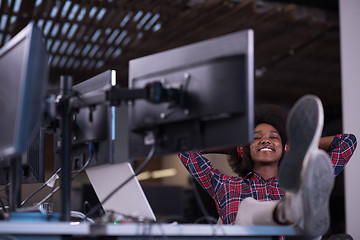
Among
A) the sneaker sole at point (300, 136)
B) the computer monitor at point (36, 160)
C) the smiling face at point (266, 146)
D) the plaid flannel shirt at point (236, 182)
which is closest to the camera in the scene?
the sneaker sole at point (300, 136)

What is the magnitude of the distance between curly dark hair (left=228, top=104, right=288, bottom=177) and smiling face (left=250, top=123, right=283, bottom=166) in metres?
0.10

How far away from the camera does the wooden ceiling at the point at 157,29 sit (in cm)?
503

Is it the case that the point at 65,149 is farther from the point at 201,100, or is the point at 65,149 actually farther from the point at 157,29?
the point at 157,29

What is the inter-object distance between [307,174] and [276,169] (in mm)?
1164

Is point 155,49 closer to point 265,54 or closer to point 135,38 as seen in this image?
point 135,38

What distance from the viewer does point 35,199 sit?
8.96 feet

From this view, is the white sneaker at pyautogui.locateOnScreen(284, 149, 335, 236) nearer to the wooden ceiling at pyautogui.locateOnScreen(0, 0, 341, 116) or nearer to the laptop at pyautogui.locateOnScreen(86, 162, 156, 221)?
the laptop at pyautogui.locateOnScreen(86, 162, 156, 221)

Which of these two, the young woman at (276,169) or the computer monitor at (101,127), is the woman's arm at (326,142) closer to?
the young woman at (276,169)

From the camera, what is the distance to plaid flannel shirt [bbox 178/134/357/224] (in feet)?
8.32

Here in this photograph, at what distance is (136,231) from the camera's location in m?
1.42

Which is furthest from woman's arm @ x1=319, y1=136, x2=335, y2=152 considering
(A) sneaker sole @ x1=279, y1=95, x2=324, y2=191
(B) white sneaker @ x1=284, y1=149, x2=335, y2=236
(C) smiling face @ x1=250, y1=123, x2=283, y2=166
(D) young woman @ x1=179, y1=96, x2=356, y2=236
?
(B) white sneaker @ x1=284, y1=149, x2=335, y2=236

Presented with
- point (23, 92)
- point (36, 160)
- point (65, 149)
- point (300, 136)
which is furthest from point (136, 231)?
point (36, 160)

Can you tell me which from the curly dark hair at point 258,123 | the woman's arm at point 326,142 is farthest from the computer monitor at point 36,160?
the woman's arm at point 326,142

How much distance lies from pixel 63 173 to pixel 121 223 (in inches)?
9.2
